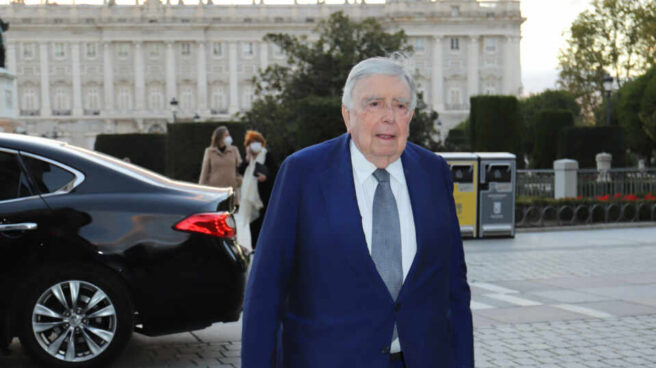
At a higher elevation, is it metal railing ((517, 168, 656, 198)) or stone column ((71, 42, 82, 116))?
stone column ((71, 42, 82, 116))

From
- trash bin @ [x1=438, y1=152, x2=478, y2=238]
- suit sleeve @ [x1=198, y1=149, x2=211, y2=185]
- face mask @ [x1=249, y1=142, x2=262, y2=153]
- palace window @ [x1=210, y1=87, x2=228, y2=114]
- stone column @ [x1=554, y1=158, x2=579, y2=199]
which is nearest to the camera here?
face mask @ [x1=249, y1=142, x2=262, y2=153]

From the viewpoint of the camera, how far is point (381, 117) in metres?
2.69

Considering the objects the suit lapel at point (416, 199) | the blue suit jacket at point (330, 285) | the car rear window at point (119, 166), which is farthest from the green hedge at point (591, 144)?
the blue suit jacket at point (330, 285)

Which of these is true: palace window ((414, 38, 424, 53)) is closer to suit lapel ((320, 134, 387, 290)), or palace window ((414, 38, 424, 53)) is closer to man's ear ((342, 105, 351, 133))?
man's ear ((342, 105, 351, 133))

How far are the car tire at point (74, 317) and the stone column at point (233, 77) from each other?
8323 cm

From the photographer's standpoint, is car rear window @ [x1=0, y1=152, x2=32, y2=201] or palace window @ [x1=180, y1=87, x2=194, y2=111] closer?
car rear window @ [x1=0, y1=152, x2=32, y2=201]

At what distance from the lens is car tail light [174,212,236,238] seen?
5.49 m

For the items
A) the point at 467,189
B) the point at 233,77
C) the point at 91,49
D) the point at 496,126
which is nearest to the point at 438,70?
the point at 233,77

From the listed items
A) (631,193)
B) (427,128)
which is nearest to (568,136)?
(427,128)

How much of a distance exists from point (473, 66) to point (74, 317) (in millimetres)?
84878

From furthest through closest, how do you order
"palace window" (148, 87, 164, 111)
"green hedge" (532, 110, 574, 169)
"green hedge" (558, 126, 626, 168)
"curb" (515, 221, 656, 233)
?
"palace window" (148, 87, 164, 111)
"green hedge" (532, 110, 574, 169)
"green hedge" (558, 126, 626, 168)
"curb" (515, 221, 656, 233)

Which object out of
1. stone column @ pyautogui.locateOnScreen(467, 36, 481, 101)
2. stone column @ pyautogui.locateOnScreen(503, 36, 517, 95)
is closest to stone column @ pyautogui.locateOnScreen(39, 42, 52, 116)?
stone column @ pyautogui.locateOnScreen(467, 36, 481, 101)

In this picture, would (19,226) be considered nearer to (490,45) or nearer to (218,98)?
(218,98)

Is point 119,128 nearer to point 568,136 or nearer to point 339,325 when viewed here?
point 568,136
